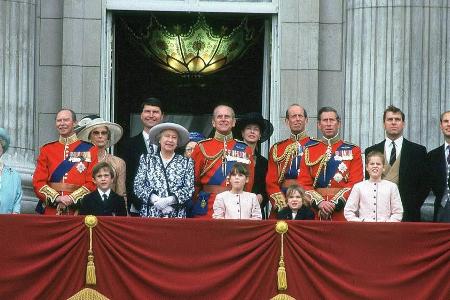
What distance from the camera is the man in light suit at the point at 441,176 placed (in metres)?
19.5

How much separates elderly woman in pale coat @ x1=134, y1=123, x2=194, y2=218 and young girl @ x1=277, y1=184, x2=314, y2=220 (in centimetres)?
105

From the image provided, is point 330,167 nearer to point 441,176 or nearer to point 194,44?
point 441,176

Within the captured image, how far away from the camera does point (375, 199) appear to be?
1895 cm

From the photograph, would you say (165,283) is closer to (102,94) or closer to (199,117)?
(102,94)

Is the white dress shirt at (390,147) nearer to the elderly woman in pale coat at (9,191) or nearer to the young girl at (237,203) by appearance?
the young girl at (237,203)

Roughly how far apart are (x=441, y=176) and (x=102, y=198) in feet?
12.3

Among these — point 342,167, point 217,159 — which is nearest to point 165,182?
point 217,159

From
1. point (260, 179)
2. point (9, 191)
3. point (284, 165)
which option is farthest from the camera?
point (260, 179)

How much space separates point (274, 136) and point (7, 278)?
594 centimetres

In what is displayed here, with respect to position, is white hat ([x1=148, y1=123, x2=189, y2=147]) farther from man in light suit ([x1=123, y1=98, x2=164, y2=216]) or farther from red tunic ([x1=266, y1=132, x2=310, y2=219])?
red tunic ([x1=266, y1=132, x2=310, y2=219])

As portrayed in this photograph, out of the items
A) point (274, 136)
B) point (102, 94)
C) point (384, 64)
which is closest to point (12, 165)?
point (102, 94)

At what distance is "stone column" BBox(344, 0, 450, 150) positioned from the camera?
73.9ft

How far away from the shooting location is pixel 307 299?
717 inches

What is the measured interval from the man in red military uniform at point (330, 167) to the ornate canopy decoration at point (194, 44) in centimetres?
466
